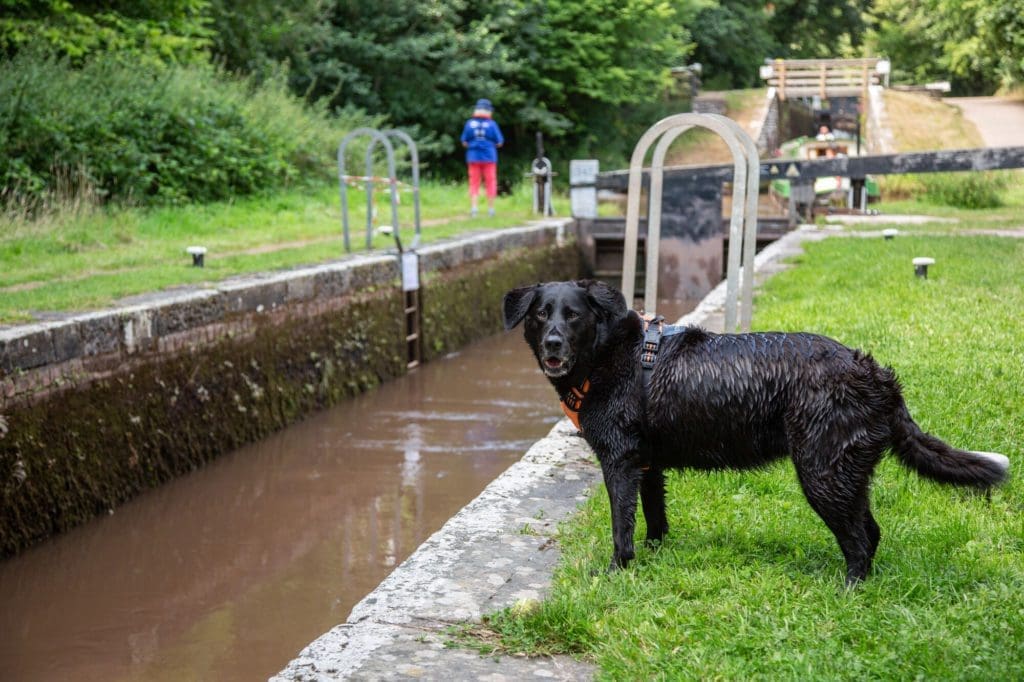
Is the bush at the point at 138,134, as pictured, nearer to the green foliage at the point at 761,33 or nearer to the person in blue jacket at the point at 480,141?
the person in blue jacket at the point at 480,141

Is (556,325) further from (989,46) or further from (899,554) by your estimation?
(989,46)

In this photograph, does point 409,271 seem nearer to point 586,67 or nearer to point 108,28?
point 108,28

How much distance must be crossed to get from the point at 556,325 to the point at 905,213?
55.9 ft

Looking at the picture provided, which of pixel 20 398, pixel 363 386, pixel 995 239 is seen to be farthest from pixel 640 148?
pixel 995 239

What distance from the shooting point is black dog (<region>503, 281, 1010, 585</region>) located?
12.9ft

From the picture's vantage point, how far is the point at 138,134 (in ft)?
56.2

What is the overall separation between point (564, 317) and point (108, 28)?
57.2ft

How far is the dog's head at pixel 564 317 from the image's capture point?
4.18 m

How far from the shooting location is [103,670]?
19.5ft

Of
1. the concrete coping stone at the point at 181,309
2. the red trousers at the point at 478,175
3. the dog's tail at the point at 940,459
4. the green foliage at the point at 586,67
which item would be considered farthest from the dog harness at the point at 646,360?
the green foliage at the point at 586,67

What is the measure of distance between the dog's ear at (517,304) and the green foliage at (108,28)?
1544 cm

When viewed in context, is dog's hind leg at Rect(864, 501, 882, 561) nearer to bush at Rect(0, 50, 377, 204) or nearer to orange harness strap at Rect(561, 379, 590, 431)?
orange harness strap at Rect(561, 379, 590, 431)

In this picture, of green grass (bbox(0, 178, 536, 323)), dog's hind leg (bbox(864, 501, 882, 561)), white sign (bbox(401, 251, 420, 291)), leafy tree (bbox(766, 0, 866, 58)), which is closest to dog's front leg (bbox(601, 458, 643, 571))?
dog's hind leg (bbox(864, 501, 882, 561))

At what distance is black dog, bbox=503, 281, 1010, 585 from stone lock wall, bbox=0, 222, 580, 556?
4.40 m
